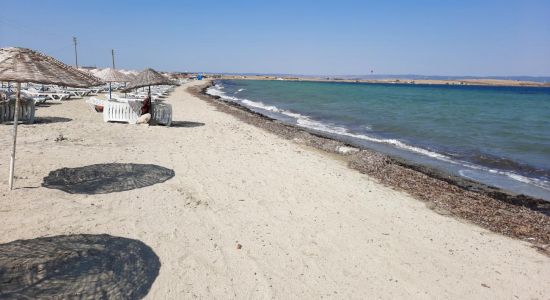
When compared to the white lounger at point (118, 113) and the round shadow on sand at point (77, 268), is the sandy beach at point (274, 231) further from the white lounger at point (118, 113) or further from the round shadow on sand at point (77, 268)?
the white lounger at point (118, 113)

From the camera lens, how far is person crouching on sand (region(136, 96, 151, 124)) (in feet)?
43.8

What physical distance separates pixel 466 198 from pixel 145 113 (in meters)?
11.1

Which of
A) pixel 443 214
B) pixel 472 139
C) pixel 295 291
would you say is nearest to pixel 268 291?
pixel 295 291

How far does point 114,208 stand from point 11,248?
1.54 metres

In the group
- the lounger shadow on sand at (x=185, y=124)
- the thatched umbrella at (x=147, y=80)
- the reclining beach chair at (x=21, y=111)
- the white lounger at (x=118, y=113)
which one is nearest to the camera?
the reclining beach chair at (x=21, y=111)

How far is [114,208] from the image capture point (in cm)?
549

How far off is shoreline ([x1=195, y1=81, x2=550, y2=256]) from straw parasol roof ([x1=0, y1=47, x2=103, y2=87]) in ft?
23.6

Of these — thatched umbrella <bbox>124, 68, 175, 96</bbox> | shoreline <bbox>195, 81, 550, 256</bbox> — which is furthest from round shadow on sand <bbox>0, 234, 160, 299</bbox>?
thatched umbrella <bbox>124, 68, 175, 96</bbox>

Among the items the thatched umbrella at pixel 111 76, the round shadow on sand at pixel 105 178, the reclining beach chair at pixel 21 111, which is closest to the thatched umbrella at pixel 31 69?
the round shadow on sand at pixel 105 178

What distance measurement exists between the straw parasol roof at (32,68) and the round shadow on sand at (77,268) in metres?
2.38

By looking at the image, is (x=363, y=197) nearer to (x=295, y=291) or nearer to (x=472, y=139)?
(x=295, y=291)

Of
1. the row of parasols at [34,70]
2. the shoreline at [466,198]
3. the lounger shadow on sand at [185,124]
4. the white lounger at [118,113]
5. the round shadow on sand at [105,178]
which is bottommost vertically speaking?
the shoreline at [466,198]

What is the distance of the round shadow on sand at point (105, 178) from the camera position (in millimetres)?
6160

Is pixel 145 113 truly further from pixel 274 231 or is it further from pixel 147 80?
pixel 274 231
